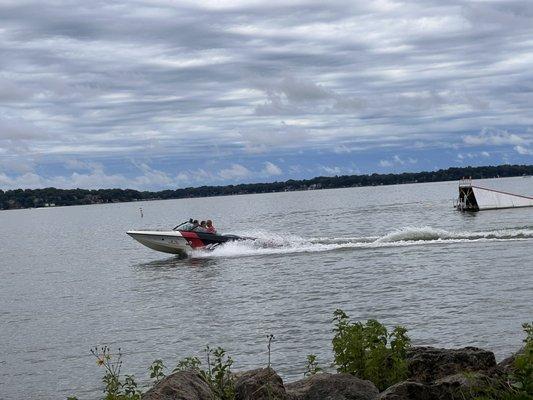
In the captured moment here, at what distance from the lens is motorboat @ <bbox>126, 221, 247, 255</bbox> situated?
45906mm

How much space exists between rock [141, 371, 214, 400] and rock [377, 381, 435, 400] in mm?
2145

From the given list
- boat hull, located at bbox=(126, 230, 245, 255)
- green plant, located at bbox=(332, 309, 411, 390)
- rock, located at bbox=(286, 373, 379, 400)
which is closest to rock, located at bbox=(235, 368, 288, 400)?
rock, located at bbox=(286, 373, 379, 400)

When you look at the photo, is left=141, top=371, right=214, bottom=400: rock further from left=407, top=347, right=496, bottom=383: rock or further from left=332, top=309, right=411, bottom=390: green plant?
left=407, top=347, right=496, bottom=383: rock

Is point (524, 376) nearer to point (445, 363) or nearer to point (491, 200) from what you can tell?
point (445, 363)

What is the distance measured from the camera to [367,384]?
379 inches

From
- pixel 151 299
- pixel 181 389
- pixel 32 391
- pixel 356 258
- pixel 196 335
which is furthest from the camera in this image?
pixel 356 258

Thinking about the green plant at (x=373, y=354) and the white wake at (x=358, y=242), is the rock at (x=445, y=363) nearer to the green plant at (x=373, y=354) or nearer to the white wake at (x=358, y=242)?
the green plant at (x=373, y=354)

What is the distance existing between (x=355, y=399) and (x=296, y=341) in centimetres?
1032

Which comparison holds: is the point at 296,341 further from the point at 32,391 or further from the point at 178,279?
the point at 178,279

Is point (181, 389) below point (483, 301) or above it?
above

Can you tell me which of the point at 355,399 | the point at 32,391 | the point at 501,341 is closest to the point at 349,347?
the point at 355,399

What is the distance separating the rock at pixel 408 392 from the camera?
850cm

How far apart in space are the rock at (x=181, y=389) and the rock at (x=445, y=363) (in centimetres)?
281

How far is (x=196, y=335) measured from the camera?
2177 cm
